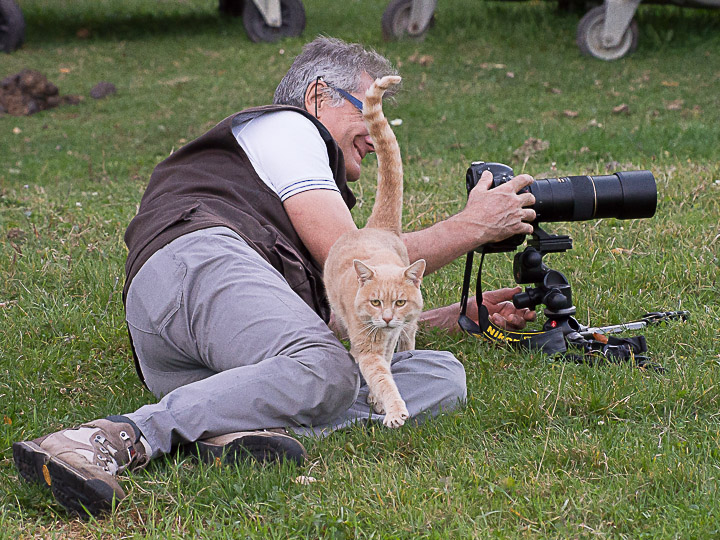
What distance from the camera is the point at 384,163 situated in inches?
125

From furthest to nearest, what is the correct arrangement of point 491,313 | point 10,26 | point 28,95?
point 10,26 < point 28,95 < point 491,313

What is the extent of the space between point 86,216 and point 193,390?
10.8 feet

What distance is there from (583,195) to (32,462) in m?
2.17

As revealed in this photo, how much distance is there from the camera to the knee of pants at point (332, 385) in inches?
103

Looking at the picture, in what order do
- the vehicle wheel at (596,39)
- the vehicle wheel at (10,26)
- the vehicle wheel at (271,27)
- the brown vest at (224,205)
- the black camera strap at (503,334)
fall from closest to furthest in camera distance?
the brown vest at (224,205) < the black camera strap at (503,334) < the vehicle wheel at (596,39) < the vehicle wheel at (10,26) < the vehicle wheel at (271,27)

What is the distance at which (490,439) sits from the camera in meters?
2.73

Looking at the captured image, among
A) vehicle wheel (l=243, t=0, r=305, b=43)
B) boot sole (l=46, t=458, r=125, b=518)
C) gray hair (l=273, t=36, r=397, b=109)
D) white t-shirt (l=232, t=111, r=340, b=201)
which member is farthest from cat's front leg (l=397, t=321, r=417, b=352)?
vehicle wheel (l=243, t=0, r=305, b=43)

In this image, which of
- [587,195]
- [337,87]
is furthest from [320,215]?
[587,195]

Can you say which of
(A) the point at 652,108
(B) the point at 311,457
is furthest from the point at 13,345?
(A) the point at 652,108

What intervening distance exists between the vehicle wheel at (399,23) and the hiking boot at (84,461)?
9.42m

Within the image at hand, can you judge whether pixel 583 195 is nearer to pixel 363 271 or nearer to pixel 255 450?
pixel 363 271

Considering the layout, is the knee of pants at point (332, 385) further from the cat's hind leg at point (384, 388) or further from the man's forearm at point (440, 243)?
the man's forearm at point (440, 243)

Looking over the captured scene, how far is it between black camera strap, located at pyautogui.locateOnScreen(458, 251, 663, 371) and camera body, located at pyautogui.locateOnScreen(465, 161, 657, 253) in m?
0.34

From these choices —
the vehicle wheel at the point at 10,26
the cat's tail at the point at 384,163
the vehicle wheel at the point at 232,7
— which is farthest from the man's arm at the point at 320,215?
the vehicle wheel at the point at 232,7
